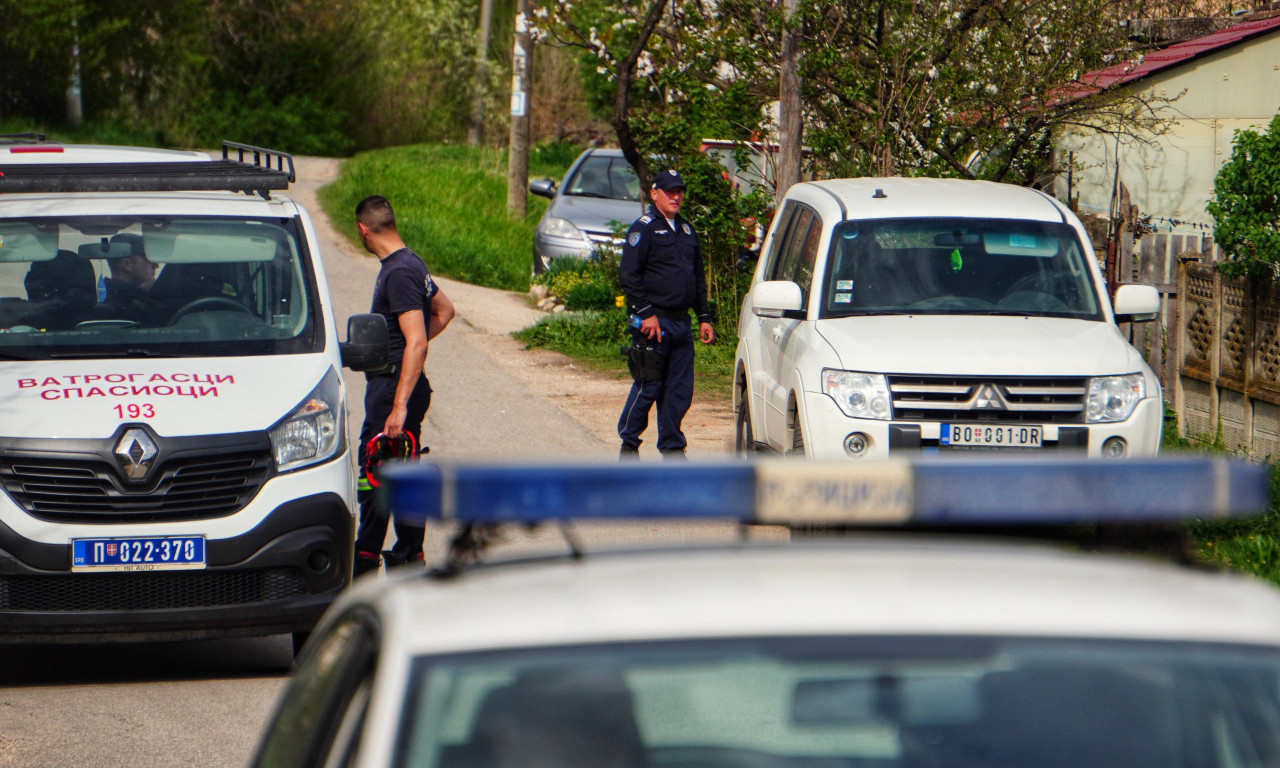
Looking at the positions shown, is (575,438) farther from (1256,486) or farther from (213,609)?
(1256,486)

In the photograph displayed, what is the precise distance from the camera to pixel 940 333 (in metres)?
7.75

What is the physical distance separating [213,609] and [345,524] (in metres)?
0.61

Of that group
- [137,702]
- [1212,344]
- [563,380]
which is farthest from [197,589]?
[563,380]

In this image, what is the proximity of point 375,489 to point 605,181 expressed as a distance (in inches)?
488

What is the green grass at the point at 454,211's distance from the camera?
21094 millimetres

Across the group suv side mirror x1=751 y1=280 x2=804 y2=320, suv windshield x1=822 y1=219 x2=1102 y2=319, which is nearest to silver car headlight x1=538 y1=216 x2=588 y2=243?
suv windshield x1=822 y1=219 x2=1102 y2=319

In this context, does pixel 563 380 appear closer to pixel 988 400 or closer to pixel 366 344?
pixel 988 400

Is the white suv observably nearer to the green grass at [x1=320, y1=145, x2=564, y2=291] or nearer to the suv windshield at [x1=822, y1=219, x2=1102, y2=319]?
the suv windshield at [x1=822, y1=219, x2=1102, y2=319]

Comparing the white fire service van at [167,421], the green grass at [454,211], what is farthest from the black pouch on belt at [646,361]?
the green grass at [454,211]

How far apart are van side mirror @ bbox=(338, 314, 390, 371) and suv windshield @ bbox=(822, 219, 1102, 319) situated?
8.67 feet

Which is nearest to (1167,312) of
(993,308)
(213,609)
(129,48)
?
(993,308)

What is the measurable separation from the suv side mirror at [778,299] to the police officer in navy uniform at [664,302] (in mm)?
1171

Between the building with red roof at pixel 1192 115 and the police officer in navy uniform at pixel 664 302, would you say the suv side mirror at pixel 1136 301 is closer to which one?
the police officer in navy uniform at pixel 664 302

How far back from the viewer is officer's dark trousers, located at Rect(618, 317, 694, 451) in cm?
938
